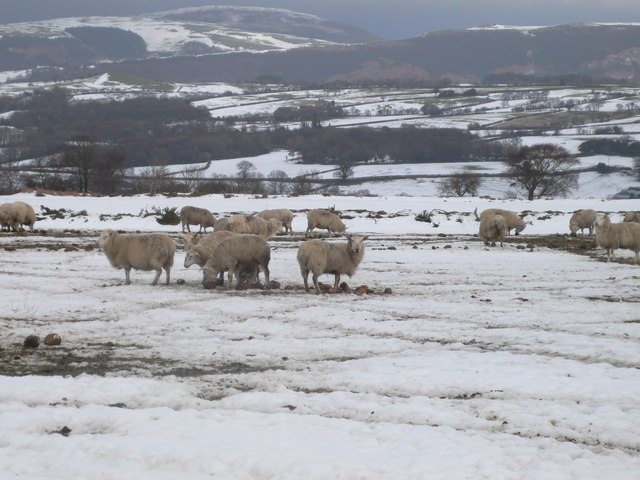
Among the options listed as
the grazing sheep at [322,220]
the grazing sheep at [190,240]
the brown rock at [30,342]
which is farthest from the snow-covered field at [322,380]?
the grazing sheep at [322,220]

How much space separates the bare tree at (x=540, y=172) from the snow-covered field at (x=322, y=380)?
204ft

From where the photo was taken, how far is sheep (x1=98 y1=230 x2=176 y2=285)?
17.2 m

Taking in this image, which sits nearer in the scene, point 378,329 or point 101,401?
point 101,401

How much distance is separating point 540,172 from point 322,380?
73.9m

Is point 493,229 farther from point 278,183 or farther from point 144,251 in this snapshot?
point 278,183

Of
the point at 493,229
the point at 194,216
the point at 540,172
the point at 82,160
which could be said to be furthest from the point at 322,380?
the point at 540,172

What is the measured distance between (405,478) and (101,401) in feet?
12.2

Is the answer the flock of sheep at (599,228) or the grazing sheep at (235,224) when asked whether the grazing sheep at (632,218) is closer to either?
the flock of sheep at (599,228)

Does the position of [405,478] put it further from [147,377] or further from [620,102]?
[620,102]

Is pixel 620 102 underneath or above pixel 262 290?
above

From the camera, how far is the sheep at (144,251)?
56.4 ft

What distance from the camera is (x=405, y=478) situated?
250 inches

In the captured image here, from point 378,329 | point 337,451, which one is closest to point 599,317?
point 378,329

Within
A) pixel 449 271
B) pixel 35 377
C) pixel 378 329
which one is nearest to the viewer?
pixel 35 377
